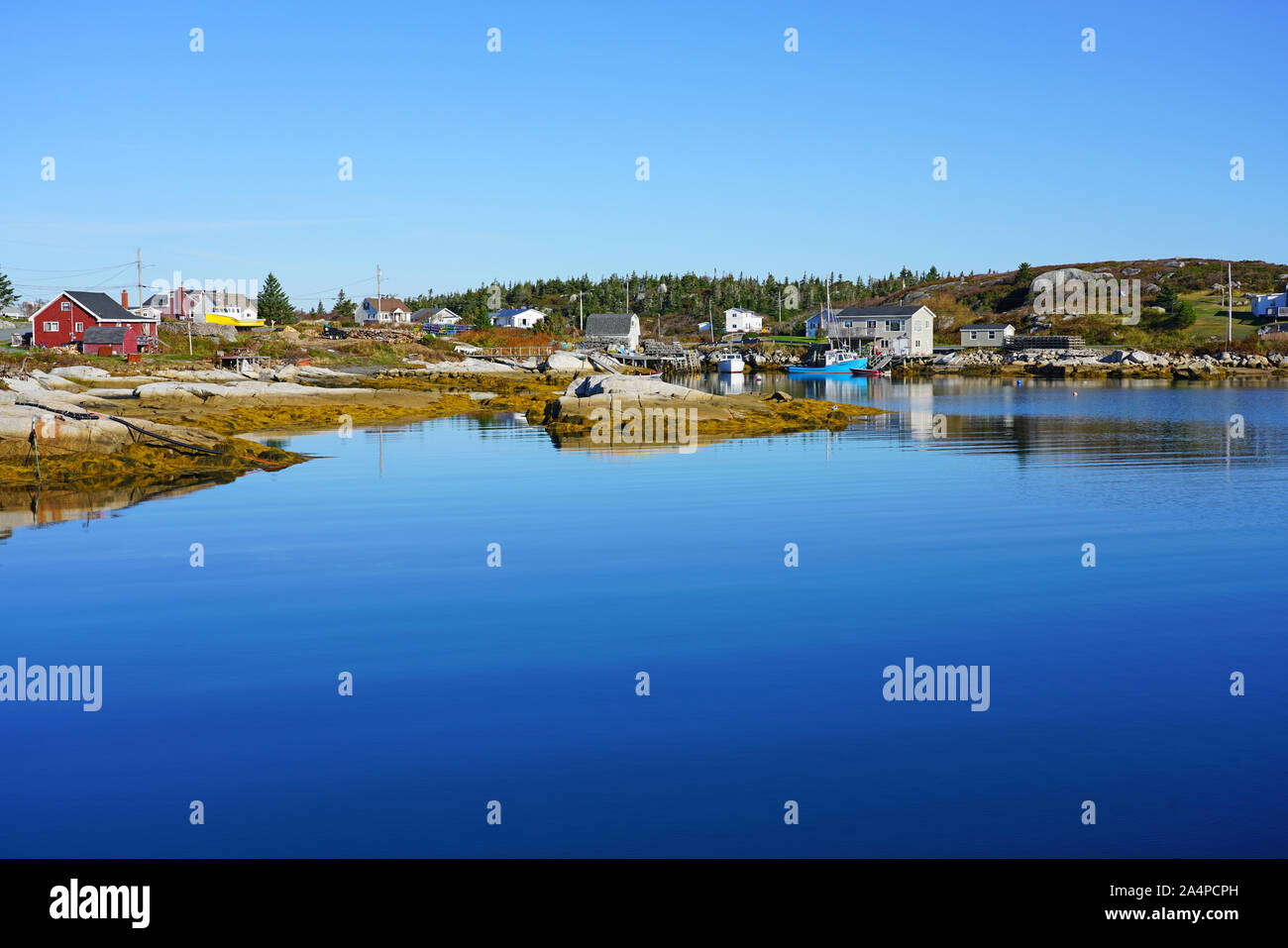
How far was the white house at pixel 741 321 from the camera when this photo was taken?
600ft

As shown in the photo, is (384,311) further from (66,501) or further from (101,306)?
(66,501)

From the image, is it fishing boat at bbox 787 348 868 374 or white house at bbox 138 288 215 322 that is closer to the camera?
fishing boat at bbox 787 348 868 374

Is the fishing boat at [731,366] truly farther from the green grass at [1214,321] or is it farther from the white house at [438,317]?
the white house at [438,317]

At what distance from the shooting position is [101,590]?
1820 cm

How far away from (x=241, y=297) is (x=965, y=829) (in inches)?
7763

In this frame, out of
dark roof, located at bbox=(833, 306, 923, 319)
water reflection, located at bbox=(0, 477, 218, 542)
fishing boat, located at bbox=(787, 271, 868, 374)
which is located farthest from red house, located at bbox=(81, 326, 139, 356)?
dark roof, located at bbox=(833, 306, 923, 319)

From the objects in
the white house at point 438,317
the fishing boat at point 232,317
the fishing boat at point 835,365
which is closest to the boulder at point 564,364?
the fishing boat at point 835,365

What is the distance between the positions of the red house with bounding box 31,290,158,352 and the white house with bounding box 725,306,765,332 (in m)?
104

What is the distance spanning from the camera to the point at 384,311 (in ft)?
579

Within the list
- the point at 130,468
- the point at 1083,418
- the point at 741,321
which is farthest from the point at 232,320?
the point at 130,468

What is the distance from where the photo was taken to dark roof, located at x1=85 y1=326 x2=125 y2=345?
305 ft

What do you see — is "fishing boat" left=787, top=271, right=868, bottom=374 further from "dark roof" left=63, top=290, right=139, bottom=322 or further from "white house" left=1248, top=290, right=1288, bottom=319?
"dark roof" left=63, top=290, right=139, bottom=322

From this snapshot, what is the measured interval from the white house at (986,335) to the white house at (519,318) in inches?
2757

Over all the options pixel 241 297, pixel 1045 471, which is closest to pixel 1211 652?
pixel 1045 471
